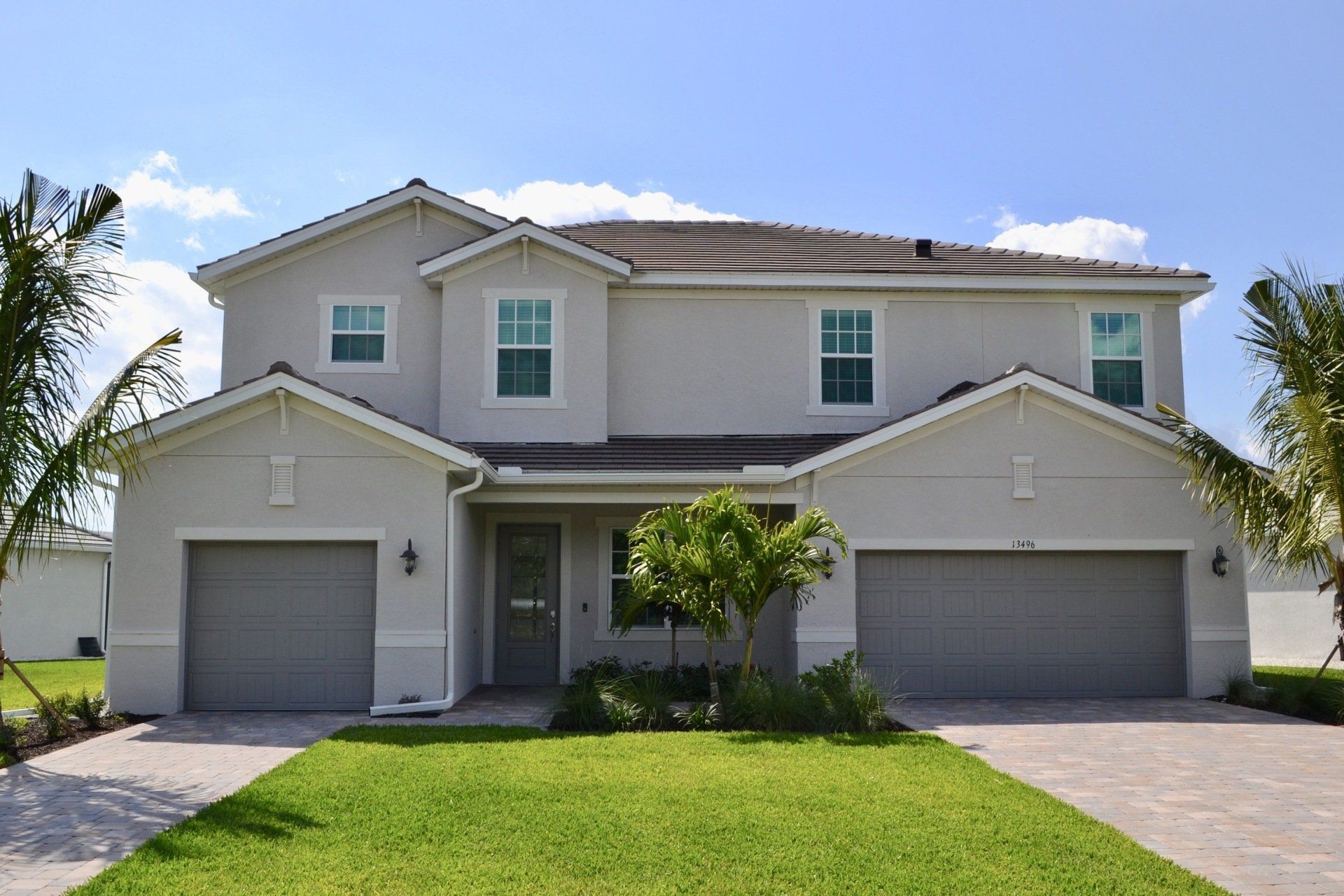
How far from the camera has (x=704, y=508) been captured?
41.7 ft

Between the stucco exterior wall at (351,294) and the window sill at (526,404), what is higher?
the stucco exterior wall at (351,294)

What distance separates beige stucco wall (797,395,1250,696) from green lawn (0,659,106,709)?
36.7 ft

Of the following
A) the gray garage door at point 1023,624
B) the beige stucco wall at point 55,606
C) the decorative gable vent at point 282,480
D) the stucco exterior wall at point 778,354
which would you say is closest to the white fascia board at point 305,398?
the decorative gable vent at point 282,480

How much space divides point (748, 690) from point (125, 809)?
623 centimetres

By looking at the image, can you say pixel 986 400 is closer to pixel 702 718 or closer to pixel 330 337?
pixel 702 718

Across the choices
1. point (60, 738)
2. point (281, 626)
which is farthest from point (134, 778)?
point (281, 626)

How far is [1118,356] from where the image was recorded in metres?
17.3

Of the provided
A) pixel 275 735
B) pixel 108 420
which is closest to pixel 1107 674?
pixel 275 735

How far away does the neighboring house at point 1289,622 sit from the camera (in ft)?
68.5

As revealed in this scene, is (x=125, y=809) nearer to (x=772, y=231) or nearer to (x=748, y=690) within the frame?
(x=748, y=690)

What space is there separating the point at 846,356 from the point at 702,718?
708 cm

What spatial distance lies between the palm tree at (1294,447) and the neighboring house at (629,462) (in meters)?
1.12

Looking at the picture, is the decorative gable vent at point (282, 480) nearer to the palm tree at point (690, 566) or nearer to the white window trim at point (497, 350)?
the white window trim at point (497, 350)

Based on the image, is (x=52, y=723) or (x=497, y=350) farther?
(x=497, y=350)
